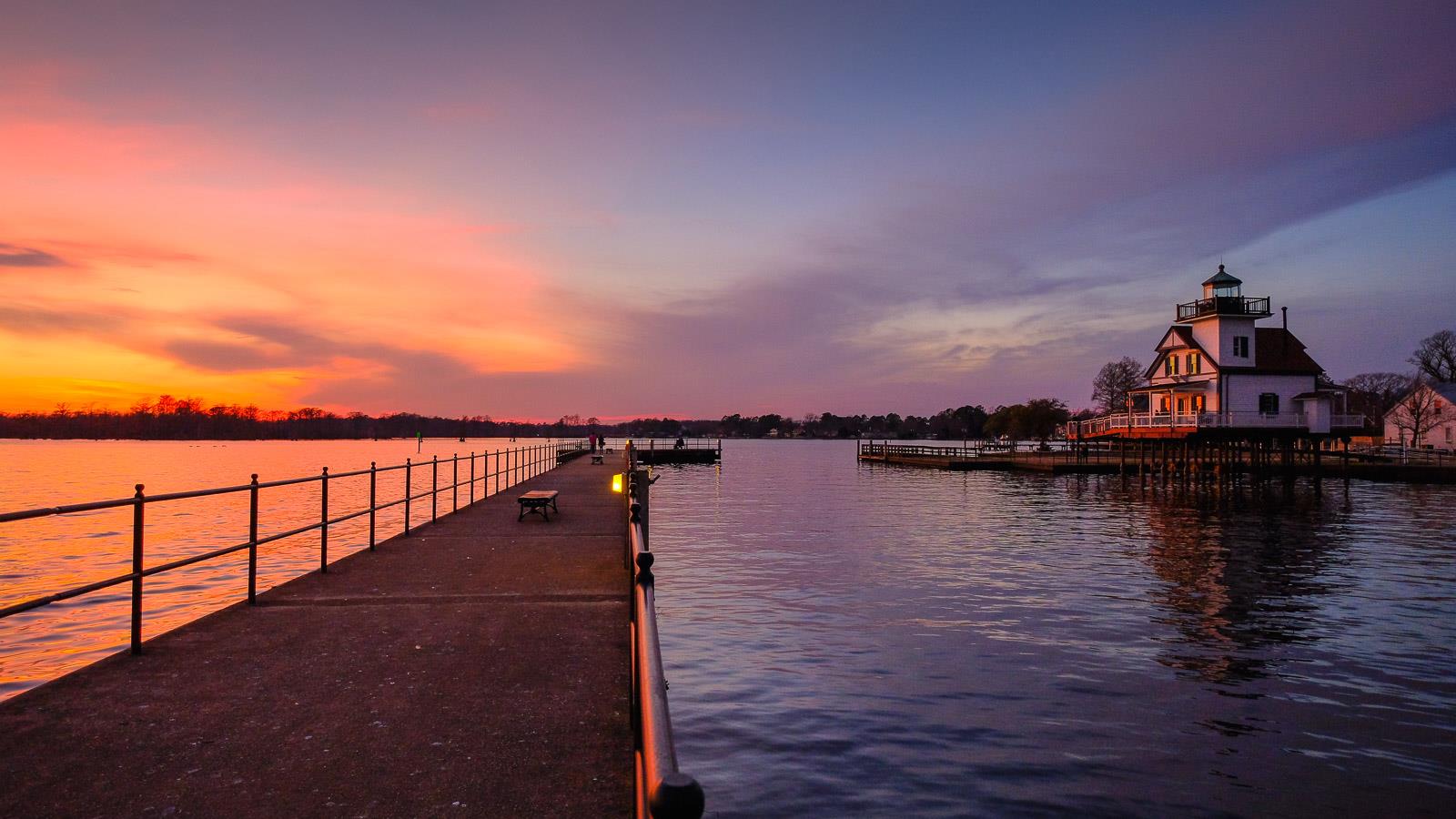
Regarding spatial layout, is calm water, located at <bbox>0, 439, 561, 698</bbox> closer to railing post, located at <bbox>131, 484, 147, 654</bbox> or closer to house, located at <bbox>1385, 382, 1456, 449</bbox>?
railing post, located at <bbox>131, 484, 147, 654</bbox>

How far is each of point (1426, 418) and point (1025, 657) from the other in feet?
343

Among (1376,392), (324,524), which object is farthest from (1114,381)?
(324,524)

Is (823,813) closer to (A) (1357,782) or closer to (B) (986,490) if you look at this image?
(A) (1357,782)

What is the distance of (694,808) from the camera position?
5.69ft

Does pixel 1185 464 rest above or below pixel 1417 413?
below

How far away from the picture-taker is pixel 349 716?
581 cm

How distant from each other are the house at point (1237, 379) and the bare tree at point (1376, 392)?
99.3m

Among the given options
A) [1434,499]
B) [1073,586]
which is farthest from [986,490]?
[1073,586]

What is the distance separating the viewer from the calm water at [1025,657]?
8.66 meters

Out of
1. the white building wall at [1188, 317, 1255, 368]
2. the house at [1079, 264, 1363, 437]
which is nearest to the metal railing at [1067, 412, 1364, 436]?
the house at [1079, 264, 1363, 437]

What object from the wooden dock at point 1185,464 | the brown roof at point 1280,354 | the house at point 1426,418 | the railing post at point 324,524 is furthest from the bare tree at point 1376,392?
the railing post at point 324,524

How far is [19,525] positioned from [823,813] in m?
44.8

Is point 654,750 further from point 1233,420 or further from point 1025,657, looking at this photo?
point 1233,420

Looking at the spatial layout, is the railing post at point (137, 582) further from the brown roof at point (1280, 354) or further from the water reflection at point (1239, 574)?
the brown roof at point (1280, 354)
